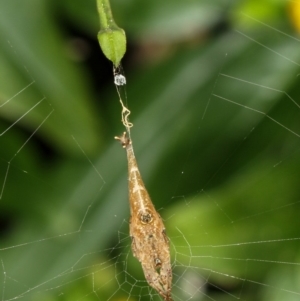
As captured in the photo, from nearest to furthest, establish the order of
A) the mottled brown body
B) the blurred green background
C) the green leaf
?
the green leaf
the mottled brown body
the blurred green background

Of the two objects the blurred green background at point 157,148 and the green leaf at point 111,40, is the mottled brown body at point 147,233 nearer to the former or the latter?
the green leaf at point 111,40

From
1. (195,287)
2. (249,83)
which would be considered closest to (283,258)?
(195,287)

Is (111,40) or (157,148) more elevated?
(111,40)

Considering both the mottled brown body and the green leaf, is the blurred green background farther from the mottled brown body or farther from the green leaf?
the green leaf

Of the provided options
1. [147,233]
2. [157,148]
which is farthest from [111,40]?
[157,148]

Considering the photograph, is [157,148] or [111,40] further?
[157,148]

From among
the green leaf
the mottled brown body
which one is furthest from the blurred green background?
the green leaf

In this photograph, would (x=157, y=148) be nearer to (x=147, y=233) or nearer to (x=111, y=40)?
(x=147, y=233)
